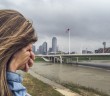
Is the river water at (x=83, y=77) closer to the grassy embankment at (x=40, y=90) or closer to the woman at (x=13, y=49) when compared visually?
the grassy embankment at (x=40, y=90)

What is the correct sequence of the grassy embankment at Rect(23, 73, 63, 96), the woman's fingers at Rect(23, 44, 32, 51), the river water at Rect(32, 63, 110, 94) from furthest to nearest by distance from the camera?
the river water at Rect(32, 63, 110, 94) < the grassy embankment at Rect(23, 73, 63, 96) < the woman's fingers at Rect(23, 44, 32, 51)

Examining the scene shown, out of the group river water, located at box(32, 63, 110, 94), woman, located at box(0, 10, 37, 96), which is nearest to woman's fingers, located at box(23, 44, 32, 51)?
woman, located at box(0, 10, 37, 96)

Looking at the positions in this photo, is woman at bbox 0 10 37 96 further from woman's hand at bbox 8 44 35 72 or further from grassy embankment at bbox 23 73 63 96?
grassy embankment at bbox 23 73 63 96

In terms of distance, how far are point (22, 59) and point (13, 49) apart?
0.32ft

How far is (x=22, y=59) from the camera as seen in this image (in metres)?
1.85

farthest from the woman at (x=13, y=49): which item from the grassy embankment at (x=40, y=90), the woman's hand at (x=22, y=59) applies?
the grassy embankment at (x=40, y=90)

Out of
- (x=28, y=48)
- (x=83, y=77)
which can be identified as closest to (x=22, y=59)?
(x=28, y=48)

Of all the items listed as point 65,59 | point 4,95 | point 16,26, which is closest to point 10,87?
point 4,95

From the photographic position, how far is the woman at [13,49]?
1.74 m

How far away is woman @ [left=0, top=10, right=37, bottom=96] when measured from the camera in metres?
1.74

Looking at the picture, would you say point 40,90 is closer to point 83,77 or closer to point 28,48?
point 28,48

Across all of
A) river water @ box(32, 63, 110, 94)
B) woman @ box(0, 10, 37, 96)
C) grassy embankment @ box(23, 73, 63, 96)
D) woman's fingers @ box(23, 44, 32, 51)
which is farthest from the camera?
river water @ box(32, 63, 110, 94)

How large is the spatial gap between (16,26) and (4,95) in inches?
13.2

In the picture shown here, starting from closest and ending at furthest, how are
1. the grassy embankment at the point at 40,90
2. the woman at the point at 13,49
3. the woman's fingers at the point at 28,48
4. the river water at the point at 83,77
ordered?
the woman at the point at 13,49
the woman's fingers at the point at 28,48
the grassy embankment at the point at 40,90
the river water at the point at 83,77
